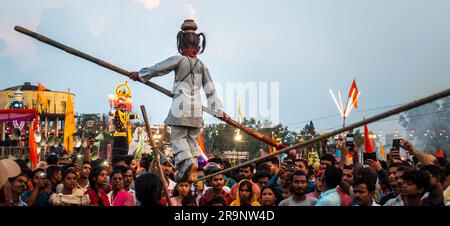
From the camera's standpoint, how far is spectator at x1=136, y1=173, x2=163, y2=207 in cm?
527

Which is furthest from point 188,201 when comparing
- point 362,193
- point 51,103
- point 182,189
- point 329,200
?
point 51,103

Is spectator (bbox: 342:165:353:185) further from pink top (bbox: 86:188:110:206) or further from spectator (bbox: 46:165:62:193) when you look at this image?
spectator (bbox: 46:165:62:193)

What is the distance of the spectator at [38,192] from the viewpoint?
340 inches

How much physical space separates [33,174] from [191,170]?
3.21 m

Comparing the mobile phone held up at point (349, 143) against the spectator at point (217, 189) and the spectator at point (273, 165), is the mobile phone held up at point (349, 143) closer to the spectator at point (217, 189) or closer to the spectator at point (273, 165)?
the spectator at point (273, 165)

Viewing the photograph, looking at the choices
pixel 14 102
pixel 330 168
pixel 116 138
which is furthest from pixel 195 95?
pixel 14 102

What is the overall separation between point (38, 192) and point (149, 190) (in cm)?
418

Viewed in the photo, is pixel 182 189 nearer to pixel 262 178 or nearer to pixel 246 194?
pixel 246 194

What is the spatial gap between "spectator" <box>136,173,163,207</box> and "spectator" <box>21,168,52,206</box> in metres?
3.69

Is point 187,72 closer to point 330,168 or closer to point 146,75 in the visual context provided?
point 146,75

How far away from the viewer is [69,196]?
7.81 metres

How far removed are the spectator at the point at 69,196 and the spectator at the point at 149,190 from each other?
260cm

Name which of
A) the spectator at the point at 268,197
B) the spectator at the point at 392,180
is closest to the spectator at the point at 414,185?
the spectator at the point at 392,180
